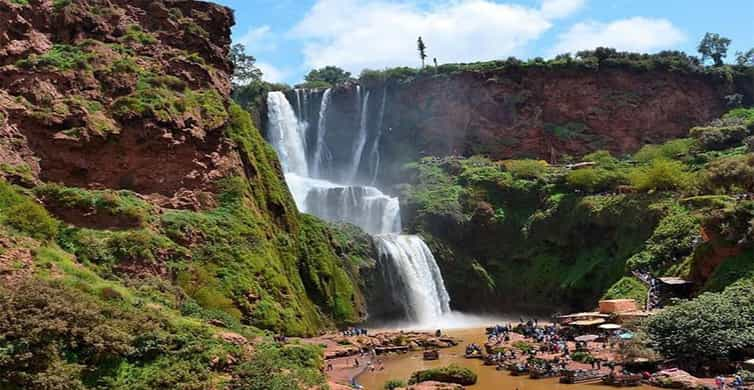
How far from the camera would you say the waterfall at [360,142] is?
77781 mm

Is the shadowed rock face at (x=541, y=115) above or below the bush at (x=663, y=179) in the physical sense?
above

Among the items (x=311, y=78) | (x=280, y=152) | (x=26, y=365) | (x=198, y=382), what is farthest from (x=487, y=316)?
(x=311, y=78)

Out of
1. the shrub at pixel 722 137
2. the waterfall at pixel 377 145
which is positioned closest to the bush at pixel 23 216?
the waterfall at pixel 377 145

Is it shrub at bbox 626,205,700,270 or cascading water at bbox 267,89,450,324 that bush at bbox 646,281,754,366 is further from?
cascading water at bbox 267,89,450,324

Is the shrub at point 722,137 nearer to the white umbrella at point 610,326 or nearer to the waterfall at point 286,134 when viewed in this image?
the white umbrella at point 610,326

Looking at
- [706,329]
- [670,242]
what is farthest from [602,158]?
[706,329]

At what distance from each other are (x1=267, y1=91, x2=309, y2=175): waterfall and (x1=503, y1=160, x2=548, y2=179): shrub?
24.4m

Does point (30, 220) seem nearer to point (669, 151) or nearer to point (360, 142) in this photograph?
point (360, 142)

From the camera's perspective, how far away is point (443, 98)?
259ft

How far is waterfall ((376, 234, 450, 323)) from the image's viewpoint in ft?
166

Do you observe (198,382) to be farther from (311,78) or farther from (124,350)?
(311,78)

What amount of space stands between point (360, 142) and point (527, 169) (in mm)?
23625

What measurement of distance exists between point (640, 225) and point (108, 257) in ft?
127

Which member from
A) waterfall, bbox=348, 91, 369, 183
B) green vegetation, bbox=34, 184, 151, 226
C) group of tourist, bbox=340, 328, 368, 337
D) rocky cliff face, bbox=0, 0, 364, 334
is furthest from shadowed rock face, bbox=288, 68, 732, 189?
green vegetation, bbox=34, 184, 151, 226
